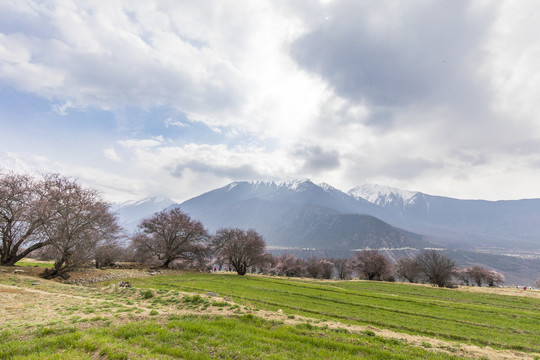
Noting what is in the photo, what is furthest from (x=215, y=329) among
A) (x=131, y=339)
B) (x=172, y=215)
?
(x=172, y=215)

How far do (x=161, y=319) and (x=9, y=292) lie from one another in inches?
593

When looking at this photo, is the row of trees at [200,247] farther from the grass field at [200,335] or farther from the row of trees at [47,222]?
the grass field at [200,335]

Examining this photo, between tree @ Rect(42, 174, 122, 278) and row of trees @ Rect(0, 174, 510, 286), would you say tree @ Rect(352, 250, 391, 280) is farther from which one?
tree @ Rect(42, 174, 122, 278)

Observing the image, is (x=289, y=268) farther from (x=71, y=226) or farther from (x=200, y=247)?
(x=71, y=226)

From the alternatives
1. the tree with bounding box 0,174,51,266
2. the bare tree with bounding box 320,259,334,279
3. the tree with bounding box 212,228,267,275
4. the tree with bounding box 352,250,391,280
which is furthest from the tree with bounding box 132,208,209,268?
the tree with bounding box 352,250,391,280

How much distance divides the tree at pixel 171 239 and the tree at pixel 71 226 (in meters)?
20.4

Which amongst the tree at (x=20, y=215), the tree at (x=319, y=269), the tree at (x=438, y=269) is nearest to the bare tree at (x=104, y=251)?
the tree at (x=20, y=215)

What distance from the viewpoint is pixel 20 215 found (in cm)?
2709

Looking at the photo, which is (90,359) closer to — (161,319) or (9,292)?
(161,319)

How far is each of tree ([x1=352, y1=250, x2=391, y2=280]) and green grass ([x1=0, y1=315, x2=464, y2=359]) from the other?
7773 cm

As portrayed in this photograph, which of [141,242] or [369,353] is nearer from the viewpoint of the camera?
[369,353]

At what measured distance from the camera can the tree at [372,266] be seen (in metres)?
78.2

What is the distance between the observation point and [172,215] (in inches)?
2282

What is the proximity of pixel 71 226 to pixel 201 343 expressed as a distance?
3084 cm
